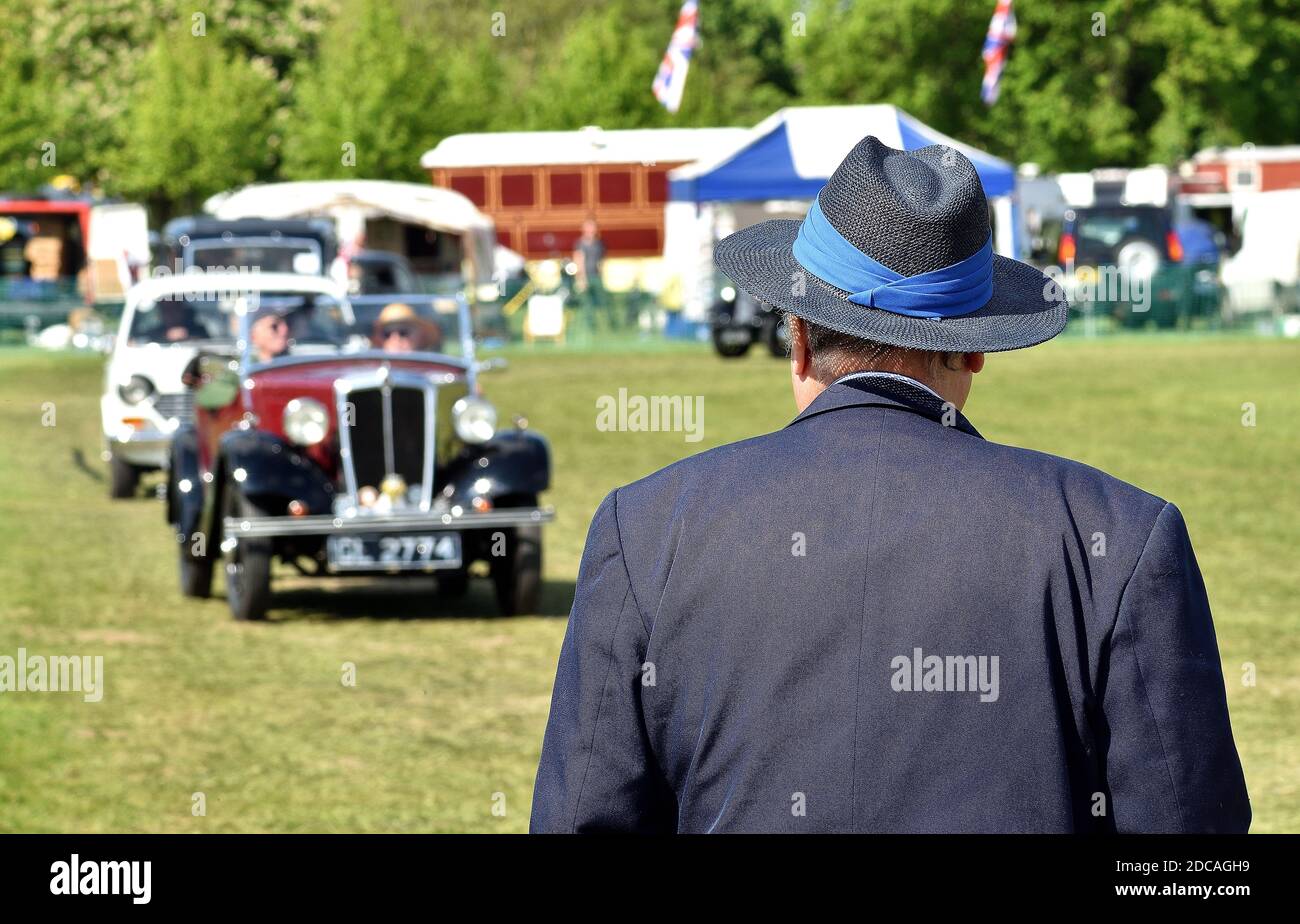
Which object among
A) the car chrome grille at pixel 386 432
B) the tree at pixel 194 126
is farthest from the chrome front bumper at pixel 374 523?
the tree at pixel 194 126

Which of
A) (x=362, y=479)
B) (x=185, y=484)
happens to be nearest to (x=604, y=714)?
(x=362, y=479)

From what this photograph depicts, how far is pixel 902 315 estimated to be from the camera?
7.89 feet

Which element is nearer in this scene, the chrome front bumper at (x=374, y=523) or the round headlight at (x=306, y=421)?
the chrome front bumper at (x=374, y=523)

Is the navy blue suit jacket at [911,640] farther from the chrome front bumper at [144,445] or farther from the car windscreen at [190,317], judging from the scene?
the chrome front bumper at [144,445]

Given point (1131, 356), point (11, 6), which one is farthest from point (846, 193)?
point (11, 6)

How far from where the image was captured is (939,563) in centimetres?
223

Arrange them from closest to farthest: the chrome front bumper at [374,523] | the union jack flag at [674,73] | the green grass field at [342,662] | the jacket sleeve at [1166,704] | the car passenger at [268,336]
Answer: the jacket sleeve at [1166,704] → the green grass field at [342,662] → the chrome front bumper at [374,523] → the car passenger at [268,336] → the union jack flag at [674,73]

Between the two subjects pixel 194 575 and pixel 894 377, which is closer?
pixel 894 377

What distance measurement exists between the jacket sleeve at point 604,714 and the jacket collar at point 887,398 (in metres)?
0.28

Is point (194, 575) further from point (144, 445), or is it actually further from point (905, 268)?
point (905, 268)

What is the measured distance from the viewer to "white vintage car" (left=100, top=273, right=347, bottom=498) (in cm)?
→ 1541

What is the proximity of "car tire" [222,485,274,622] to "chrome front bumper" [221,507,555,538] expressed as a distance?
7cm

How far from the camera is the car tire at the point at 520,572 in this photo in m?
10.1

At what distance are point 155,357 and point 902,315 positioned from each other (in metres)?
13.7
